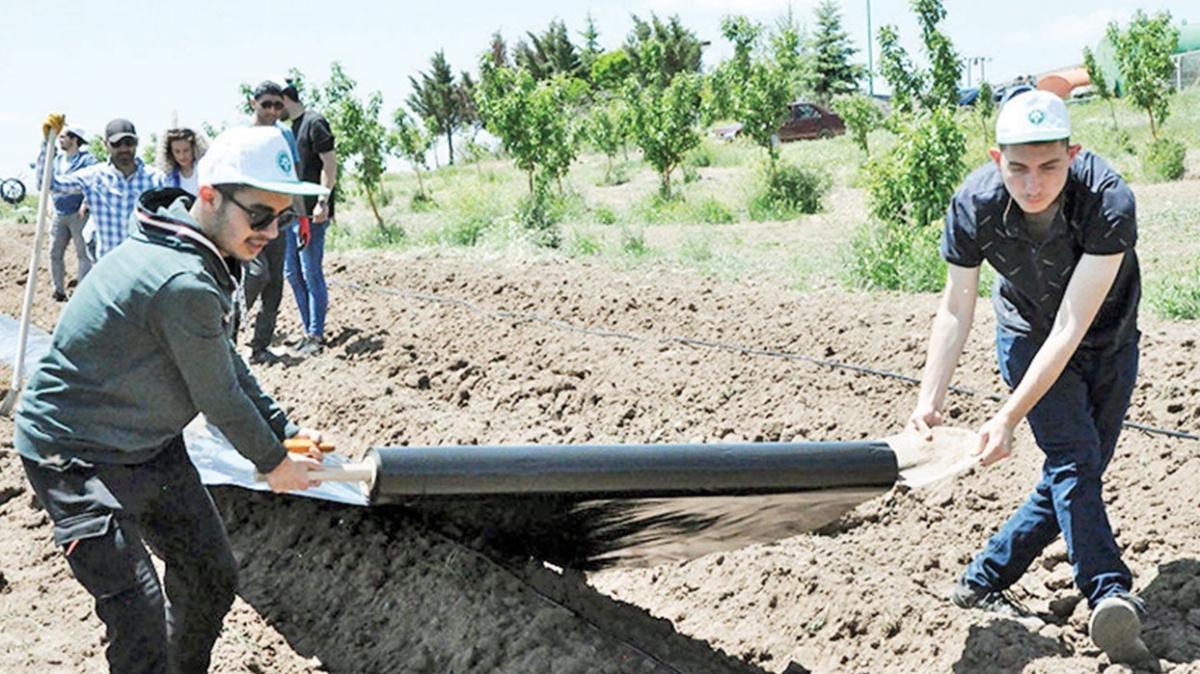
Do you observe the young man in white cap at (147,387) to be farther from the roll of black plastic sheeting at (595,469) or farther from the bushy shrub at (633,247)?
the bushy shrub at (633,247)

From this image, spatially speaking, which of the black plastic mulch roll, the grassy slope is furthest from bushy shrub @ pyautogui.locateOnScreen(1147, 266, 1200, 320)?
the black plastic mulch roll

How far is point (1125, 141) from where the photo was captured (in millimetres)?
23578

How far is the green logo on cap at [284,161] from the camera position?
338 centimetres

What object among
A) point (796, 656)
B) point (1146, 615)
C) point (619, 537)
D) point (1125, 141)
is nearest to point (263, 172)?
point (619, 537)

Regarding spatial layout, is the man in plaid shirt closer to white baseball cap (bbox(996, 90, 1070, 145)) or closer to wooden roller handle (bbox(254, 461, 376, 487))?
wooden roller handle (bbox(254, 461, 376, 487))

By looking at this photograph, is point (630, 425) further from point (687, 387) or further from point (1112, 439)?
point (1112, 439)

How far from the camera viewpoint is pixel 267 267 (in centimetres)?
833

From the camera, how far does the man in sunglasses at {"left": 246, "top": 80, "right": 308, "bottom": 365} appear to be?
7742mm

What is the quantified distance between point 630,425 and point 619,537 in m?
2.58

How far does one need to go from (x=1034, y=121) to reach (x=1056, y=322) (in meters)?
0.55

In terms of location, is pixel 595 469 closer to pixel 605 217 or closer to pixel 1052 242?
pixel 1052 242

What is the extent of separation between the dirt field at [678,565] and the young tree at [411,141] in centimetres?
1301

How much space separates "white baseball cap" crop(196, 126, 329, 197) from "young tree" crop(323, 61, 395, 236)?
48.4 ft

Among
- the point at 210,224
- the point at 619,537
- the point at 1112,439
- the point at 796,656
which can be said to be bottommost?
the point at 796,656
